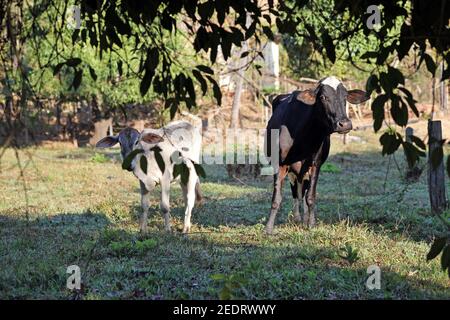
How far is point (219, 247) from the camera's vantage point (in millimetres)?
7590

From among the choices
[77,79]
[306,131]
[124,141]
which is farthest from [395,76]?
[124,141]

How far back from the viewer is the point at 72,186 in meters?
14.1

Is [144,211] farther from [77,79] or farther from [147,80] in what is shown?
[77,79]

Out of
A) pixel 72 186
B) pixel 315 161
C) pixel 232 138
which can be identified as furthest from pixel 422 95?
pixel 315 161

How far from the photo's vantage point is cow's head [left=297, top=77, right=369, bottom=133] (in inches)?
330

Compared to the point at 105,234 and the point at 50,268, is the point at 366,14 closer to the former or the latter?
the point at 50,268

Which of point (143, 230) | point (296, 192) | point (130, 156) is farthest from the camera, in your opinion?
point (296, 192)

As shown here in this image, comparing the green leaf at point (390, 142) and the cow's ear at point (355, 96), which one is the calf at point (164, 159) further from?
the green leaf at point (390, 142)

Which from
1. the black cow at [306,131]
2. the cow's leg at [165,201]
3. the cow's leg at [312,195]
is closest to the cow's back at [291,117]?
the black cow at [306,131]

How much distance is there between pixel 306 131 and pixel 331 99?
0.60 meters

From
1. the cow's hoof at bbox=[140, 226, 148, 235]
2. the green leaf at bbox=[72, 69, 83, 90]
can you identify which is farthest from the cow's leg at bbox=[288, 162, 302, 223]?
the green leaf at bbox=[72, 69, 83, 90]

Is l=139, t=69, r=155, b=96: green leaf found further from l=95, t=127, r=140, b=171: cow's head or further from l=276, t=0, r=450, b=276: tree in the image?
l=95, t=127, r=140, b=171: cow's head

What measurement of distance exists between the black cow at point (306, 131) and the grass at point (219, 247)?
42cm

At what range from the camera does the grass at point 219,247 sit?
5781mm
